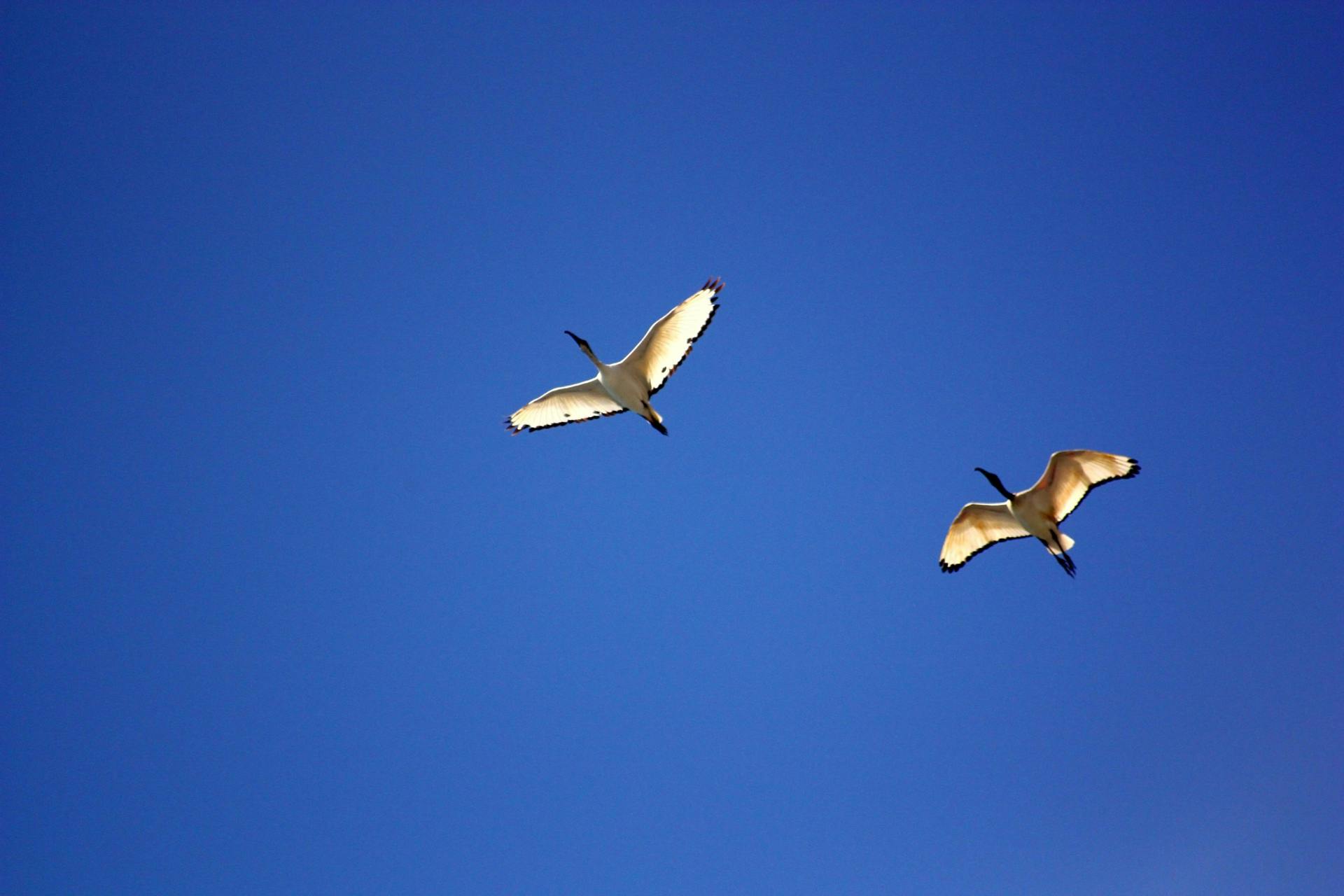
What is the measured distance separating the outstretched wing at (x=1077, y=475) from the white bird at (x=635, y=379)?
21.9 feet

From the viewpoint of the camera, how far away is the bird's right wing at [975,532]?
1780 centimetres

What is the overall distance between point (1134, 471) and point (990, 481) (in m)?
2.49

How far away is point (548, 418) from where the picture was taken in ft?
60.3

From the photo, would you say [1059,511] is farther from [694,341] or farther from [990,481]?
[694,341]

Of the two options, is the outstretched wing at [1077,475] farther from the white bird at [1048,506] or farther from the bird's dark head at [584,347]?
the bird's dark head at [584,347]

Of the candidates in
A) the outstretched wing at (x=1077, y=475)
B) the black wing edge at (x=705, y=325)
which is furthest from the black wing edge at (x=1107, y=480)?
the black wing edge at (x=705, y=325)

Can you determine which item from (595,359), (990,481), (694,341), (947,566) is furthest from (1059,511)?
(595,359)

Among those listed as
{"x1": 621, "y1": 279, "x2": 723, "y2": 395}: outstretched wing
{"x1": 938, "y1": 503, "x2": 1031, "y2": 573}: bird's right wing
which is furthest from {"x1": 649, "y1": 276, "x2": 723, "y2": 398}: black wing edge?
{"x1": 938, "y1": 503, "x2": 1031, "y2": 573}: bird's right wing

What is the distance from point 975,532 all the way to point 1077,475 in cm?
274

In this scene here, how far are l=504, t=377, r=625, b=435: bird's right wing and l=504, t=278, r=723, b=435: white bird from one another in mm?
14

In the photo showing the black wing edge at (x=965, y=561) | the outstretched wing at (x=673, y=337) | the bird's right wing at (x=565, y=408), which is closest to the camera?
the outstretched wing at (x=673, y=337)

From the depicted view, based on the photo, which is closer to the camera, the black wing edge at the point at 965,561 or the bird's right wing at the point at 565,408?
the bird's right wing at the point at 565,408

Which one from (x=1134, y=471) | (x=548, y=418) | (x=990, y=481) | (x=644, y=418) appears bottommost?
(x=1134, y=471)

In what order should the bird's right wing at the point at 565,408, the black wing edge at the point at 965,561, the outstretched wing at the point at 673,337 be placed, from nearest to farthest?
the outstretched wing at the point at 673,337, the bird's right wing at the point at 565,408, the black wing edge at the point at 965,561
